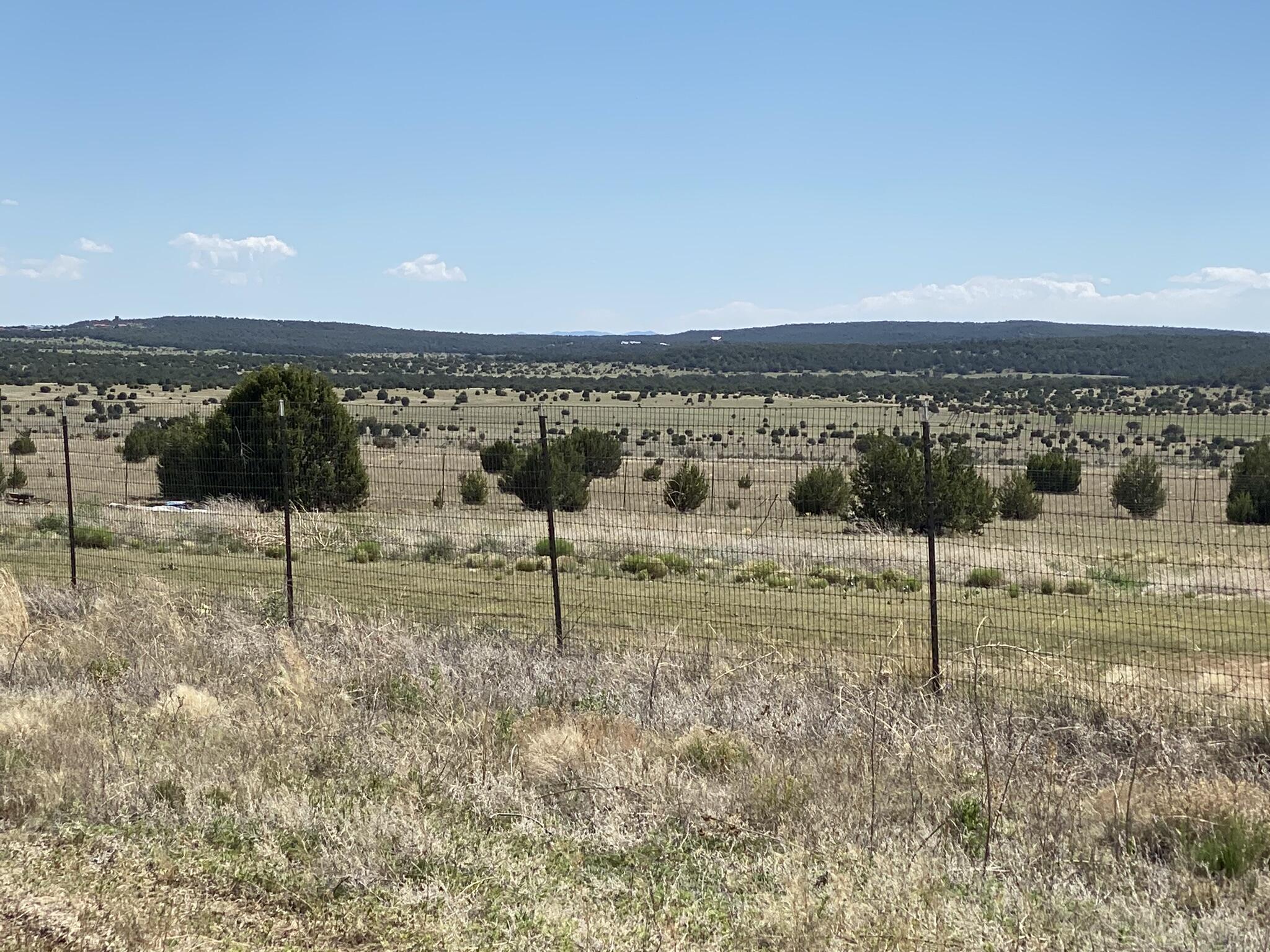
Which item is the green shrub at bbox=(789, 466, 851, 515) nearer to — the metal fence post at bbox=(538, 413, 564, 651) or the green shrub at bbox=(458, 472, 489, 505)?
the green shrub at bbox=(458, 472, 489, 505)

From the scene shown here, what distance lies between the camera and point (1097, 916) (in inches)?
201

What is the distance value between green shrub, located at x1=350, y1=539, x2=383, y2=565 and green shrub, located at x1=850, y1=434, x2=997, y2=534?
8256 mm

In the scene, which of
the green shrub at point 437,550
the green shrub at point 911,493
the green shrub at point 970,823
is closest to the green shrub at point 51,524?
the green shrub at point 437,550

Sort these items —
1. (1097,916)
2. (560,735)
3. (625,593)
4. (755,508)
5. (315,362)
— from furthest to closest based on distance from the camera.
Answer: (315,362) < (755,508) < (625,593) < (560,735) < (1097,916)

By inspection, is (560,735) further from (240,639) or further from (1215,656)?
(1215,656)

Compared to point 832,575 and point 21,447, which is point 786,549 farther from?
point 21,447

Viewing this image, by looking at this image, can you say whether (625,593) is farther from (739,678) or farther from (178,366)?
(178,366)

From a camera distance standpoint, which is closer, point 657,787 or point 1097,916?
point 1097,916

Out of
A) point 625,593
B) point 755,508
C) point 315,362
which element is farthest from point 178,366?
point 625,593

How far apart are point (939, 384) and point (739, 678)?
10158cm

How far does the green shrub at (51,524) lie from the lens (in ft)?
79.1

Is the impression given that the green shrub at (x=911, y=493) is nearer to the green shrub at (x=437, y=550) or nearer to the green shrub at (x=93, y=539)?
the green shrub at (x=437, y=550)

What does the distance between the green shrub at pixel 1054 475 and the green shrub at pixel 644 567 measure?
8.95 meters

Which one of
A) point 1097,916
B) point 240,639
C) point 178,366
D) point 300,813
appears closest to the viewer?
point 1097,916
